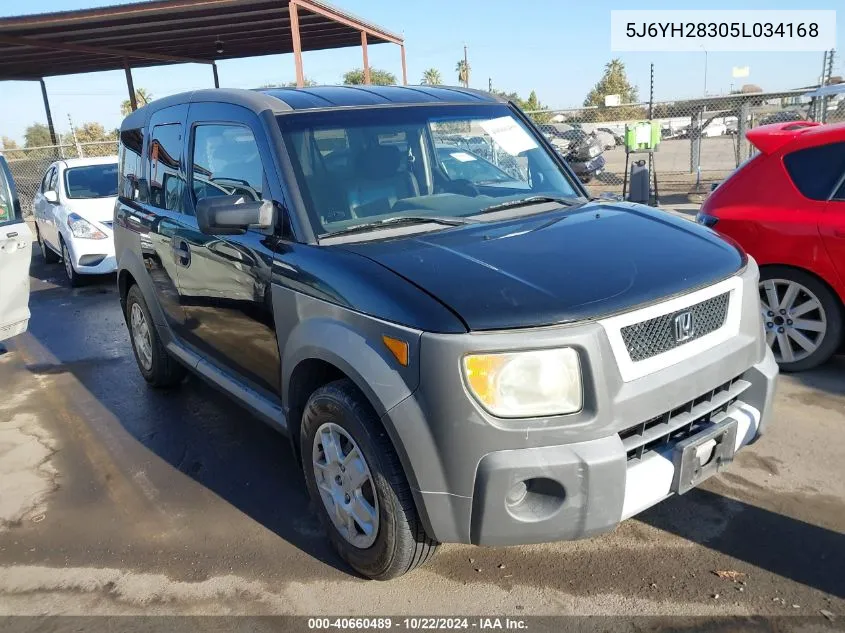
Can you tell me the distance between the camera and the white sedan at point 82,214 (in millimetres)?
9320

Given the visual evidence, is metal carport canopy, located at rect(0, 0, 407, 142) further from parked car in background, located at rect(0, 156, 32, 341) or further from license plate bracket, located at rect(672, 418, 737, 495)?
license plate bracket, located at rect(672, 418, 737, 495)

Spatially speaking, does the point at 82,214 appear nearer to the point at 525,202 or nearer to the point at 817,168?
the point at 525,202

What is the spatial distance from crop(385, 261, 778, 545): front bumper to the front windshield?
1.09m

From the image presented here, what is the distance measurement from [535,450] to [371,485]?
2.37 ft

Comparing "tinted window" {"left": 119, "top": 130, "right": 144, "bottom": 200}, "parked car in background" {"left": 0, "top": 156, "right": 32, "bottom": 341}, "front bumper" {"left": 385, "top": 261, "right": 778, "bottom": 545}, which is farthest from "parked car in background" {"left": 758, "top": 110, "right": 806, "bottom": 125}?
"parked car in background" {"left": 0, "top": 156, "right": 32, "bottom": 341}

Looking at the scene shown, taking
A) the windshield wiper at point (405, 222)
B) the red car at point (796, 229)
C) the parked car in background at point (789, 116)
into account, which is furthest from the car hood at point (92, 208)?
the parked car in background at point (789, 116)

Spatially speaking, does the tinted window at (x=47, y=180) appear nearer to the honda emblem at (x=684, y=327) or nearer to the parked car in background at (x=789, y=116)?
the honda emblem at (x=684, y=327)

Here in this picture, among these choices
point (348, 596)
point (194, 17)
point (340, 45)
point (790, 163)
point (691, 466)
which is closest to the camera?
point (691, 466)

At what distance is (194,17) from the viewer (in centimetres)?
1371

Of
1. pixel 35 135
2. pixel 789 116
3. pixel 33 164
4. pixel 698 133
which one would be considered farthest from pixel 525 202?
pixel 35 135

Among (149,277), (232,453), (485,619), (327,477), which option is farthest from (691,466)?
(149,277)

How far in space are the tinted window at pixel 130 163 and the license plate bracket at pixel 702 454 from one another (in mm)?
4023

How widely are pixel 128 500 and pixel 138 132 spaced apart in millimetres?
2589

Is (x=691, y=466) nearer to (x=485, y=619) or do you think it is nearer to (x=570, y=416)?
(x=570, y=416)
